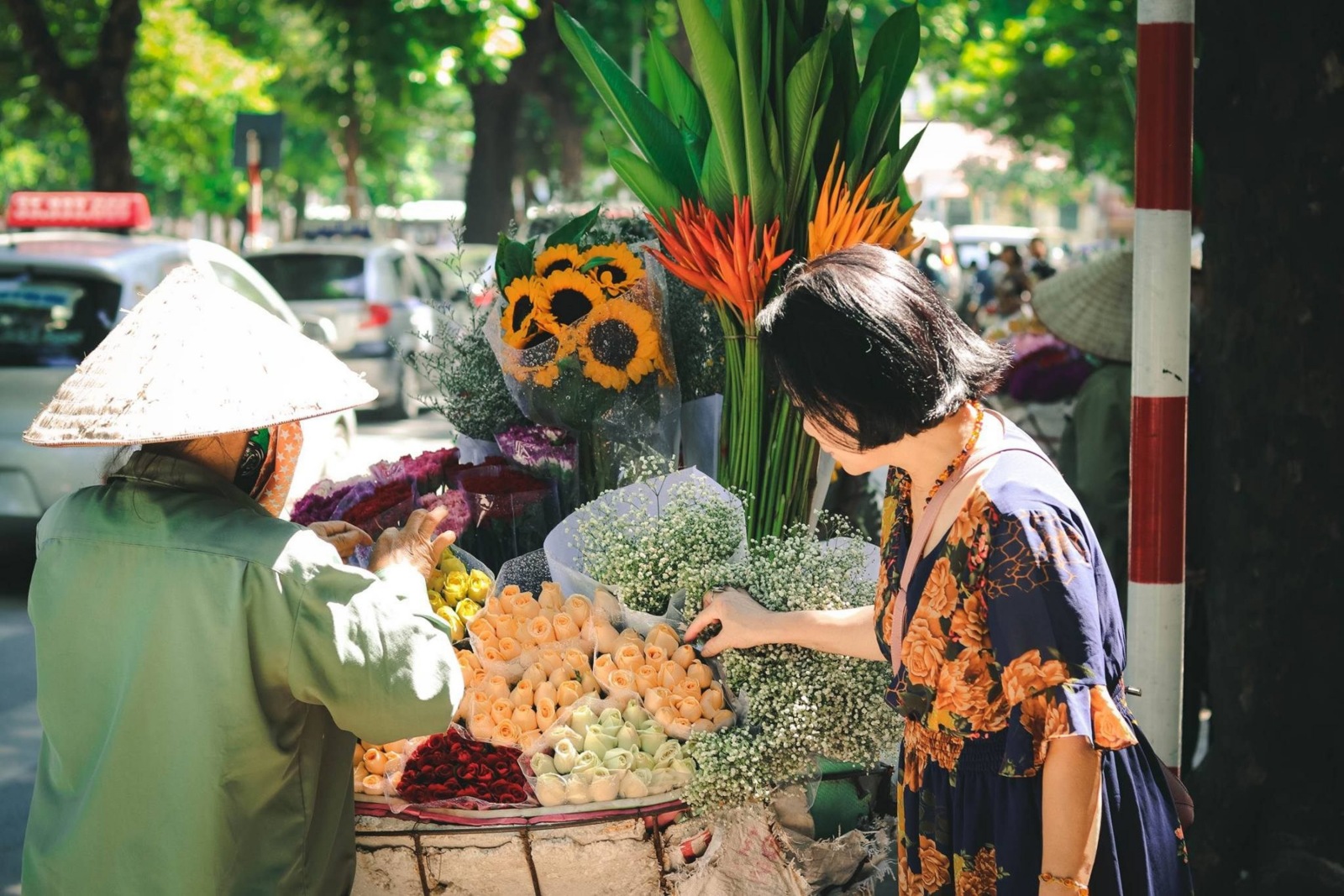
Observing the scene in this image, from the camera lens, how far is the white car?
679cm

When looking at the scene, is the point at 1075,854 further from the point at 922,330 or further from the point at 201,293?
the point at 201,293

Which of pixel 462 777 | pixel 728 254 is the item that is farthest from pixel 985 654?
pixel 728 254

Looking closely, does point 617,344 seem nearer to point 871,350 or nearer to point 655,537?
point 655,537

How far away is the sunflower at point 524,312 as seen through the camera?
3057mm

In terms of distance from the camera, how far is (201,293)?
206 cm

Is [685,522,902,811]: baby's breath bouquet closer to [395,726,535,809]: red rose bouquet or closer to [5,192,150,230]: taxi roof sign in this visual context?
[395,726,535,809]: red rose bouquet

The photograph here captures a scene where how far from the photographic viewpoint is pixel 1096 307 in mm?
4816

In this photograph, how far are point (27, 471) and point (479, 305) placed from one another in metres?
4.27

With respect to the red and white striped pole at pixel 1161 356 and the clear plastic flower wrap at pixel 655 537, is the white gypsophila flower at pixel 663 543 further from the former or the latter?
the red and white striped pole at pixel 1161 356

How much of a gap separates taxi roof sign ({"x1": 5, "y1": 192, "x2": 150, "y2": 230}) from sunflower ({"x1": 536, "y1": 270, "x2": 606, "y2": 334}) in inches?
356

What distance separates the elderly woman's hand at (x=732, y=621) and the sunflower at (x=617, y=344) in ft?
2.13

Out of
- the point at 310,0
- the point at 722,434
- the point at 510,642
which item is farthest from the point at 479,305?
the point at 310,0

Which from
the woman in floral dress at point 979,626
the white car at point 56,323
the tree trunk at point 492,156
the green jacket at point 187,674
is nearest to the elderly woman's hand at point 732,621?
the woman in floral dress at point 979,626

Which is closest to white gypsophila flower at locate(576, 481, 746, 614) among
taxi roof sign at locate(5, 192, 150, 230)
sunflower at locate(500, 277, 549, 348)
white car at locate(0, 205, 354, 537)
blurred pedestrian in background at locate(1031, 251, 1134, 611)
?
sunflower at locate(500, 277, 549, 348)
